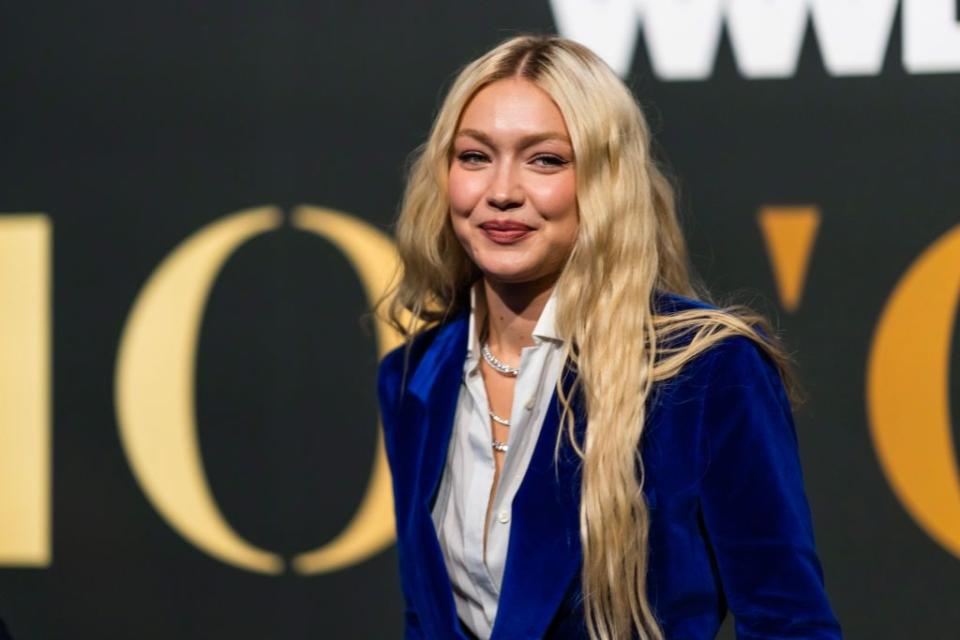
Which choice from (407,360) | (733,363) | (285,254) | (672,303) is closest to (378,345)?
(285,254)

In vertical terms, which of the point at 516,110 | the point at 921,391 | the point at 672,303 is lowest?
the point at 921,391

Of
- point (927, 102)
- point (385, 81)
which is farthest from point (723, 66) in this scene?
point (385, 81)

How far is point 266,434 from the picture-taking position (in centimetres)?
316

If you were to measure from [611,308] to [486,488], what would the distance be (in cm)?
30

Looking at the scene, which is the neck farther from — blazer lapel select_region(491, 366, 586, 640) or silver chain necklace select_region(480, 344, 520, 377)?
blazer lapel select_region(491, 366, 586, 640)

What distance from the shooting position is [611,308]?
169cm

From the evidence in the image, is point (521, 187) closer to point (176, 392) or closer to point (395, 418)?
point (395, 418)

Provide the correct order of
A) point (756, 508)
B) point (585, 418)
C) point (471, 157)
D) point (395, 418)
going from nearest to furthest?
1. point (756, 508)
2. point (585, 418)
3. point (471, 157)
4. point (395, 418)

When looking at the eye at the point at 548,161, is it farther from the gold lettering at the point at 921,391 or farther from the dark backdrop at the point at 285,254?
the gold lettering at the point at 921,391

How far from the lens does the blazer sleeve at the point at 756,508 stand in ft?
5.13

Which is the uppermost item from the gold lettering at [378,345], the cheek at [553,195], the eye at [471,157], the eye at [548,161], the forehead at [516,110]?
the forehead at [516,110]

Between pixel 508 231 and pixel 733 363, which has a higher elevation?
pixel 508 231

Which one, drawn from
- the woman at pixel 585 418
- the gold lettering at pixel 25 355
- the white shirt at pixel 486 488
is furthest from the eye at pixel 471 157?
the gold lettering at pixel 25 355

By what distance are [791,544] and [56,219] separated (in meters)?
2.21
